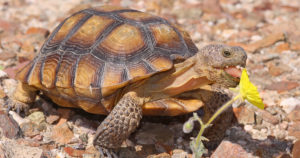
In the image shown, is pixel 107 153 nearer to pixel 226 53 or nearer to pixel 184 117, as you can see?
pixel 184 117

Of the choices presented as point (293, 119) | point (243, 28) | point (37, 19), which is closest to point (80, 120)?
point (293, 119)

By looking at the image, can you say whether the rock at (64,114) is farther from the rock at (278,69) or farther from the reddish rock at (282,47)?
the reddish rock at (282,47)

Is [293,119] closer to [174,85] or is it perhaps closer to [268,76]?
[268,76]

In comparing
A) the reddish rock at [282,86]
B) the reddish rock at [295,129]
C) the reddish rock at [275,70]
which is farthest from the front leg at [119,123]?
the reddish rock at [275,70]

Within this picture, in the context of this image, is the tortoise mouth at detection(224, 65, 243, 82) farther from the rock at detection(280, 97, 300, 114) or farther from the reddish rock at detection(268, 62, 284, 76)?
the reddish rock at detection(268, 62, 284, 76)

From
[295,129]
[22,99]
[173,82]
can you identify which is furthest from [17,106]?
[295,129]

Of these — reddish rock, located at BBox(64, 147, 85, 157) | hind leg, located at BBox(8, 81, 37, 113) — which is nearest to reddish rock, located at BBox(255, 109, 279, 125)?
reddish rock, located at BBox(64, 147, 85, 157)
